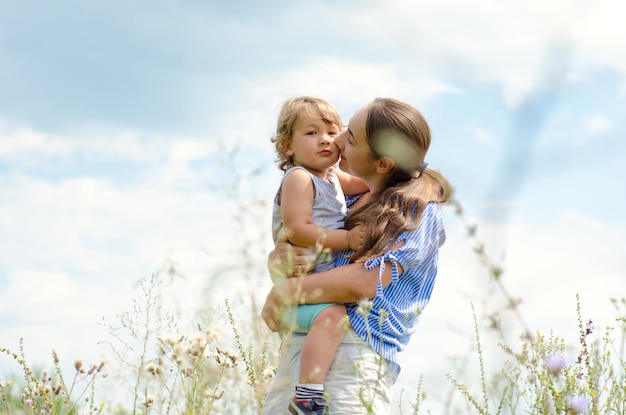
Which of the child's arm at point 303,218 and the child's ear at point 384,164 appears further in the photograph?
the child's ear at point 384,164

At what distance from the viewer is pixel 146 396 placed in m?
3.28

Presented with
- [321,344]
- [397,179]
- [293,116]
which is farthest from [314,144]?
[321,344]

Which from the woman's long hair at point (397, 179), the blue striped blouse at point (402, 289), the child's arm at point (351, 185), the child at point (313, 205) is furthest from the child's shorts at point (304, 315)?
the child's arm at point (351, 185)

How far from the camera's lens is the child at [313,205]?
8.98ft

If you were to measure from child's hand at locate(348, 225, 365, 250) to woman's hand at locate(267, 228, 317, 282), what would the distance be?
0.50ft

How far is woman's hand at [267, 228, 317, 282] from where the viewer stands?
2928 millimetres

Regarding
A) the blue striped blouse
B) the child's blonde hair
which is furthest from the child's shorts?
the child's blonde hair

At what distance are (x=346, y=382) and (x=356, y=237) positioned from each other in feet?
1.79

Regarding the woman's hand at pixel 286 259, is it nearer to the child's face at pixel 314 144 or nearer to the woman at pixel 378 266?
the woman at pixel 378 266

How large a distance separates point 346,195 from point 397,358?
2.76 ft

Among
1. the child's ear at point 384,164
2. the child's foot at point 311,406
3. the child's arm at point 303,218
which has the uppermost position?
the child's ear at point 384,164

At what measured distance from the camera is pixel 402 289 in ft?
9.50

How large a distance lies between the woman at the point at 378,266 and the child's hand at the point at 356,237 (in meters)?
0.03

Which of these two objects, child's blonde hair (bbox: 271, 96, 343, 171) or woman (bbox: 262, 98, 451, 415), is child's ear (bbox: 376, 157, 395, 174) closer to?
woman (bbox: 262, 98, 451, 415)
